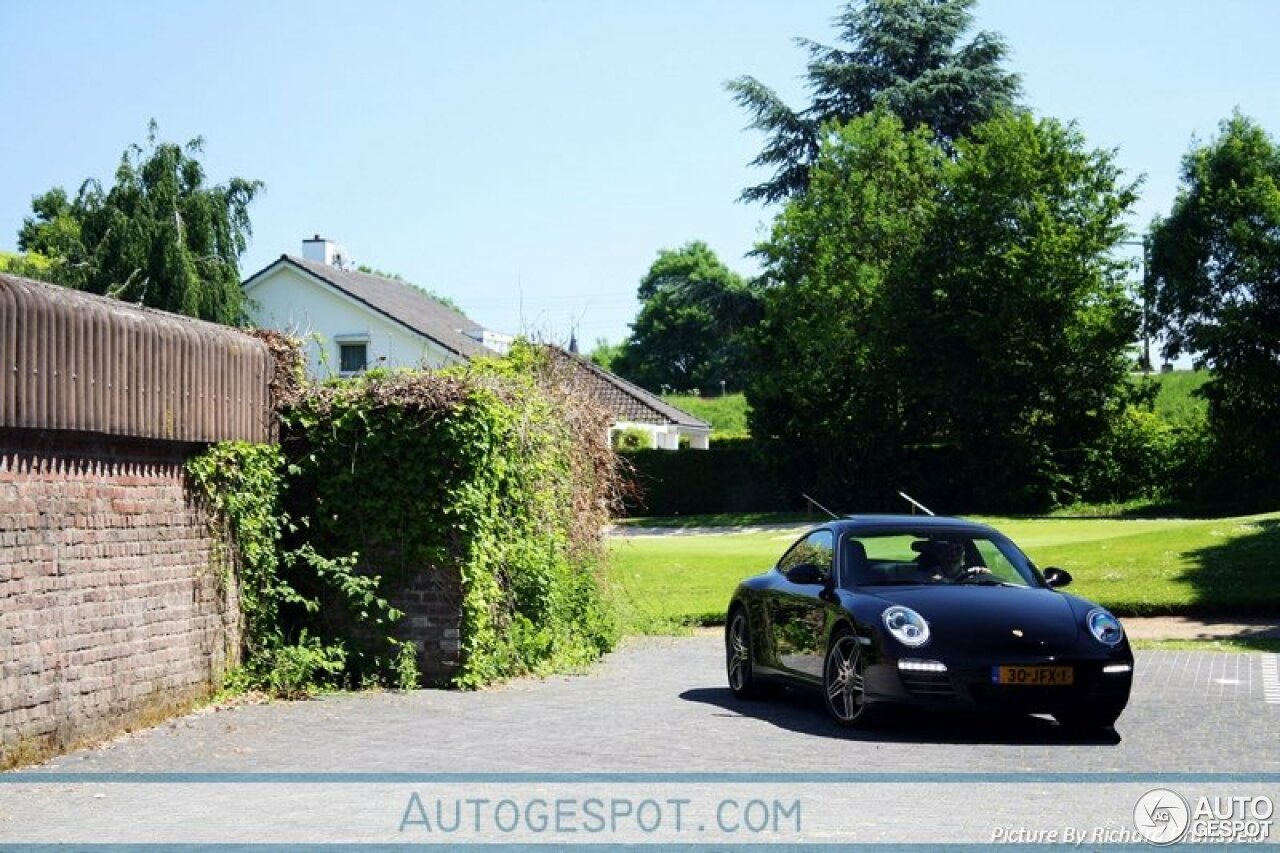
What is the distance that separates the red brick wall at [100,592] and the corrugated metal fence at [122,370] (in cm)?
21

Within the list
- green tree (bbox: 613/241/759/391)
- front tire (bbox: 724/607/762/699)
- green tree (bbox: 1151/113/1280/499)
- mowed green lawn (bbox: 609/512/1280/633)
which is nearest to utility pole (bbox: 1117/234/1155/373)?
green tree (bbox: 1151/113/1280/499)

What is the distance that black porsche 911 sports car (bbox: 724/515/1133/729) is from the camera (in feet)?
38.1

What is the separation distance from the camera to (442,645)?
15.0 meters

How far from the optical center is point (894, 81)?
6188 cm

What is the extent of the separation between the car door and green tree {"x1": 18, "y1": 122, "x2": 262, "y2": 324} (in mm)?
42214

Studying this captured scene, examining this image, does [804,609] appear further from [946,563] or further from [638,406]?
[638,406]

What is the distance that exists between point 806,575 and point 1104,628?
237cm

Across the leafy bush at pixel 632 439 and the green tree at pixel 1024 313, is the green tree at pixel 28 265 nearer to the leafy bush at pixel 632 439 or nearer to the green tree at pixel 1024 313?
the leafy bush at pixel 632 439

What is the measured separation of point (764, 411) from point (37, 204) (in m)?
42.0

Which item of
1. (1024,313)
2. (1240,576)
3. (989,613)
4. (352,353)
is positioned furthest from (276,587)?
(352,353)

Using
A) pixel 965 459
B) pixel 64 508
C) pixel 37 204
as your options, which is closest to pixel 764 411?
pixel 965 459

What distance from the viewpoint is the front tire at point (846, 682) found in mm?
12078

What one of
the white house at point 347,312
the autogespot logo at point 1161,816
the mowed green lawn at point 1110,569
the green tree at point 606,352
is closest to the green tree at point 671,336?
the green tree at point 606,352

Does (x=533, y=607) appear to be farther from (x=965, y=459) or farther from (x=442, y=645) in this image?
(x=965, y=459)
